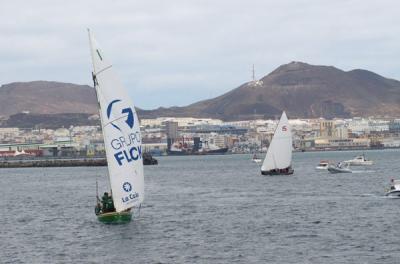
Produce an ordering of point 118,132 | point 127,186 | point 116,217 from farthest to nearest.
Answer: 1. point 116,217
2. point 127,186
3. point 118,132

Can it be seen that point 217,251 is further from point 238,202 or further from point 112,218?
point 238,202

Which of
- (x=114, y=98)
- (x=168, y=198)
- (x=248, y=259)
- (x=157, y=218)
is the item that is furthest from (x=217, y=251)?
(x=168, y=198)

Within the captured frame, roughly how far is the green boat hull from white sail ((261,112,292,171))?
194 feet

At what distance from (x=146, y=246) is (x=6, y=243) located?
8.18 meters

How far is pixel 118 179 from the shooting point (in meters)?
48.8

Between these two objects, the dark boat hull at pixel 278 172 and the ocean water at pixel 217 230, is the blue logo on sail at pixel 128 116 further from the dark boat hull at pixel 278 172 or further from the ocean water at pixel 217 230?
the dark boat hull at pixel 278 172

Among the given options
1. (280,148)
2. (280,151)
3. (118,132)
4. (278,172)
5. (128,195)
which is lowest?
(278,172)

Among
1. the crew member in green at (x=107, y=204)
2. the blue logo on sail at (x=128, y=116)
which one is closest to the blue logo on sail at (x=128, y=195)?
the crew member in green at (x=107, y=204)

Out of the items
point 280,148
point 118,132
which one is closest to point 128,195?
point 118,132

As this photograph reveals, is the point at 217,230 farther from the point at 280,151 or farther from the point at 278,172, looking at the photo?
the point at 278,172

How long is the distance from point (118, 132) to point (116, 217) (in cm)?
569

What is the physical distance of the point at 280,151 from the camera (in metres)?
111

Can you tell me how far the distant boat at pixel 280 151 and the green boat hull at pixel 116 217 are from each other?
193ft

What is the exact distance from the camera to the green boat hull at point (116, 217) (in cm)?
5128
